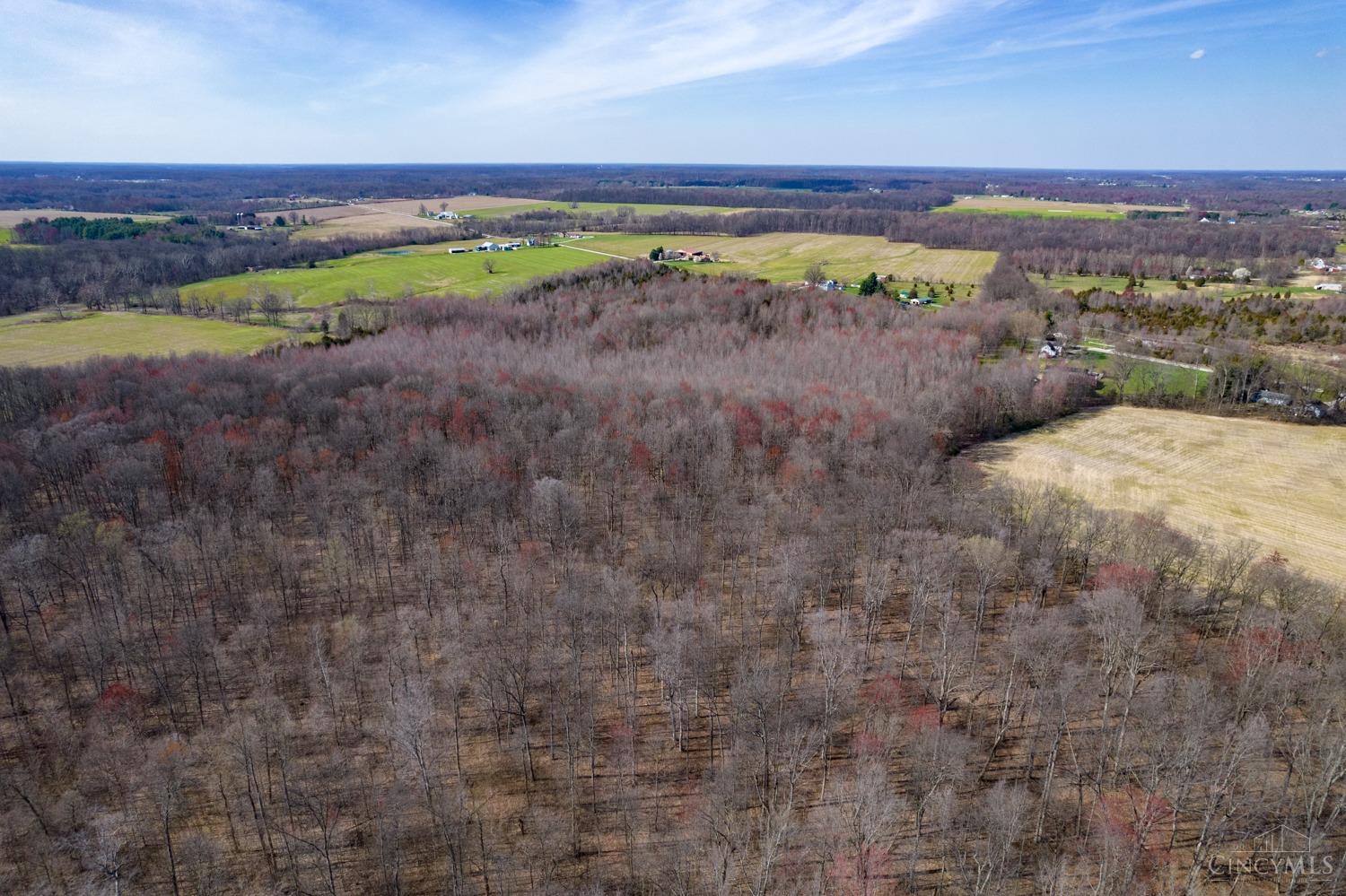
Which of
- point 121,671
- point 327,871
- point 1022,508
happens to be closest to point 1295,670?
point 1022,508

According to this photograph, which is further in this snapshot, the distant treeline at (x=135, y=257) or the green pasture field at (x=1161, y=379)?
the distant treeline at (x=135, y=257)

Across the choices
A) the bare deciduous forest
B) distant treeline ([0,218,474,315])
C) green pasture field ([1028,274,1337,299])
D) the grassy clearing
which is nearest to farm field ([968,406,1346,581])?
the bare deciduous forest

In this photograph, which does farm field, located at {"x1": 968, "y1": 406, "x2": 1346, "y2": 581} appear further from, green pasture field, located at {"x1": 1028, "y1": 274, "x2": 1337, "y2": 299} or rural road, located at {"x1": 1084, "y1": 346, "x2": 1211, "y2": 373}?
green pasture field, located at {"x1": 1028, "y1": 274, "x2": 1337, "y2": 299}

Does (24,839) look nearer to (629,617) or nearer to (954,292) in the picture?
(629,617)

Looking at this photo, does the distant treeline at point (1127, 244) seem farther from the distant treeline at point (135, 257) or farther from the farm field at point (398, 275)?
the distant treeline at point (135, 257)

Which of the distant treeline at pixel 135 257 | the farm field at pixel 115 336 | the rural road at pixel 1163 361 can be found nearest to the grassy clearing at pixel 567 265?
the distant treeline at pixel 135 257

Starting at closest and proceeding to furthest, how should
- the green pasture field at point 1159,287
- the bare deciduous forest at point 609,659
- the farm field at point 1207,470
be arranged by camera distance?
the bare deciduous forest at point 609,659
the farm field at point 1207,470
the green pasture field at point 1159,287

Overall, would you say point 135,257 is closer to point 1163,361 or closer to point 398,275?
point 398,275

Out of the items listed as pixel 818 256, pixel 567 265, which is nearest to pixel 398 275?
pixel 567 265
